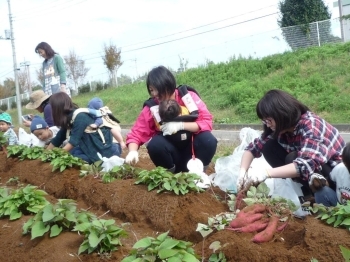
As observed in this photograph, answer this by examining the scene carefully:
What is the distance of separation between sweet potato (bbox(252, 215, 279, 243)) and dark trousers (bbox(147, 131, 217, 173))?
191 centimetres

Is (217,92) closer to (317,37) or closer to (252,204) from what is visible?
(317,37)

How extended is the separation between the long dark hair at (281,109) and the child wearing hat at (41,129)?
4093 mm

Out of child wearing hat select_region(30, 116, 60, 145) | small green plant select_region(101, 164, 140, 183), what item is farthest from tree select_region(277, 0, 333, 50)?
small green plant select_region(101, 164, 140, 183)

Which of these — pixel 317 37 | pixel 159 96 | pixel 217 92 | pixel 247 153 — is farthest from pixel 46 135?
pixel 317 37

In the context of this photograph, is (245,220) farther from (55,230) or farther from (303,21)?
(303,21)

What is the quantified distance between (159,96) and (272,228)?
2.05 meters

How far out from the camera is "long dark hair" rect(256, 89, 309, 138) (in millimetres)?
3055

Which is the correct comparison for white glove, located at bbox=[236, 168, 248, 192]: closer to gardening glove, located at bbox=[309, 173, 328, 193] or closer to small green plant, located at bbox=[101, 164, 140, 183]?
gardening glove, located at bbox=[309, 173, 328, 193]

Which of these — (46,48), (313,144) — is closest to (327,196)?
(313,144)

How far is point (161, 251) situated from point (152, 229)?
122 centimetres

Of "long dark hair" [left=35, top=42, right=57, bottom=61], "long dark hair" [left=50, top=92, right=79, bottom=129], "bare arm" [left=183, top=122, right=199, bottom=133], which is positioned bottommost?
"bare arm" [left=183, top=122, right=199, bottom=133]

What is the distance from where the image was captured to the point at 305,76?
50.7ft

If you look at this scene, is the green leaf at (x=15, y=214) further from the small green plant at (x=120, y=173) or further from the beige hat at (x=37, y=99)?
the beige hat at (x=37, y=99)

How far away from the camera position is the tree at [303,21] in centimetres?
2083
